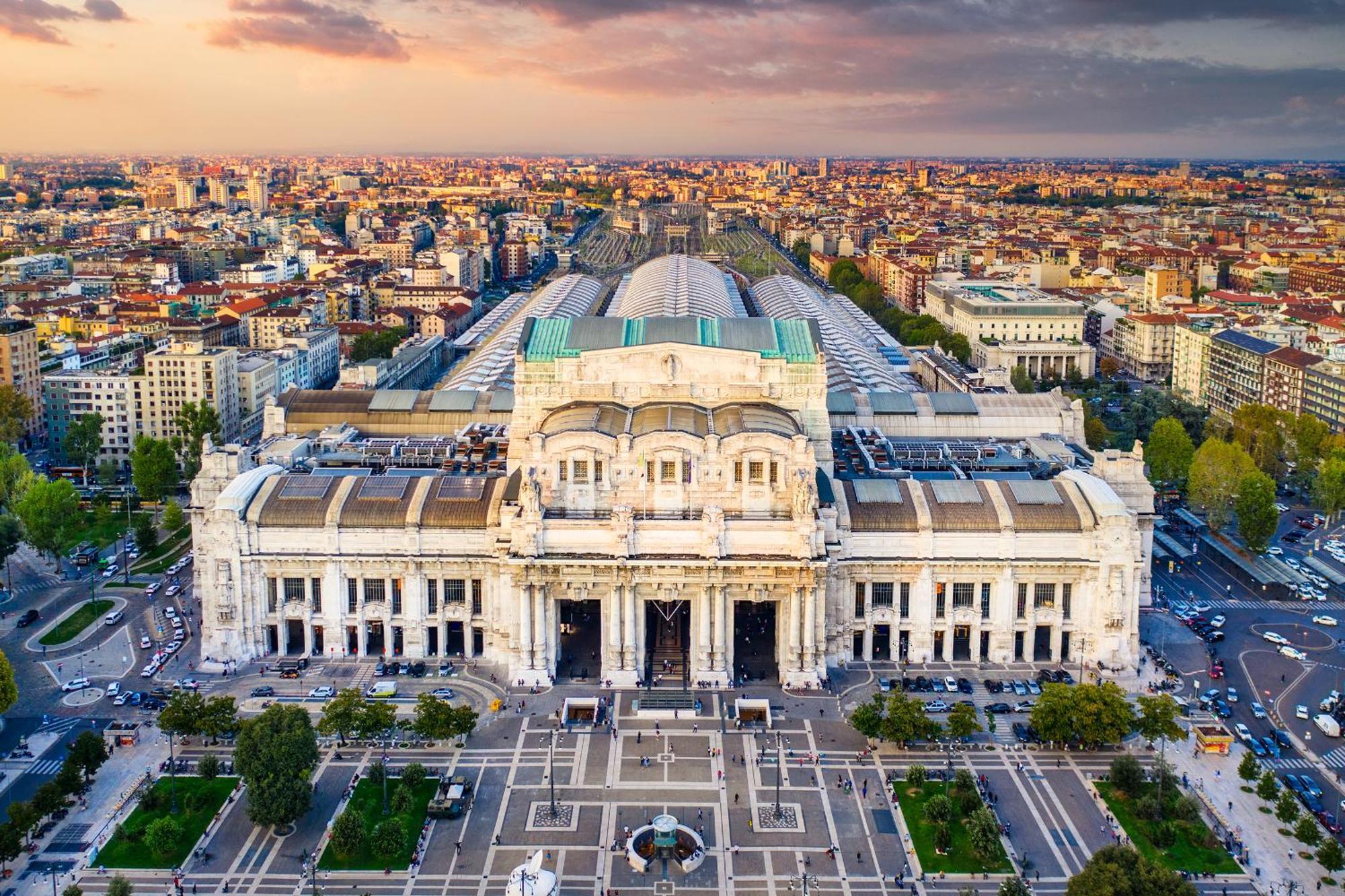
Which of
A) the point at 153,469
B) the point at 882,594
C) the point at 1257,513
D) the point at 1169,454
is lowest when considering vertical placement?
the point at 882,594

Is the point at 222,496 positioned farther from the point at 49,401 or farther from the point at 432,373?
the point at 432,373

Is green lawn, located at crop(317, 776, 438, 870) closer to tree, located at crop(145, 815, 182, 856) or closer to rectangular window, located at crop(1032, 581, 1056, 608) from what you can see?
tree, located at crop(145, 815, 182, 856)

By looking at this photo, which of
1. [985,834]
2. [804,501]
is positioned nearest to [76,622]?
[804,501]

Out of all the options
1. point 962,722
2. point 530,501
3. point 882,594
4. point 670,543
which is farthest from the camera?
point 882,594

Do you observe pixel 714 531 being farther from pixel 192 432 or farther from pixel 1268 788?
pixel 192 432

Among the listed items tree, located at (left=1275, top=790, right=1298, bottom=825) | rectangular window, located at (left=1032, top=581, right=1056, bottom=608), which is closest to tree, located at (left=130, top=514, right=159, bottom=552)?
rectangular window, located at (left=1032, top=581, right=1056, bottom=608)

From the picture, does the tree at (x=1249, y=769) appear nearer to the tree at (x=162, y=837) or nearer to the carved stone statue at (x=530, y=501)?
the carved stone statue at (x=530, y=501)

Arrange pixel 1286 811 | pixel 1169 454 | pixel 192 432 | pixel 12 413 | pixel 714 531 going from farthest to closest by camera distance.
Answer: pixel 12 413, pixel 192 432, pixel 1169 454, pixel 714 531, pixel 1286 811

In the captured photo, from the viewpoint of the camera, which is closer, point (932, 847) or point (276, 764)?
point (932, 847)
